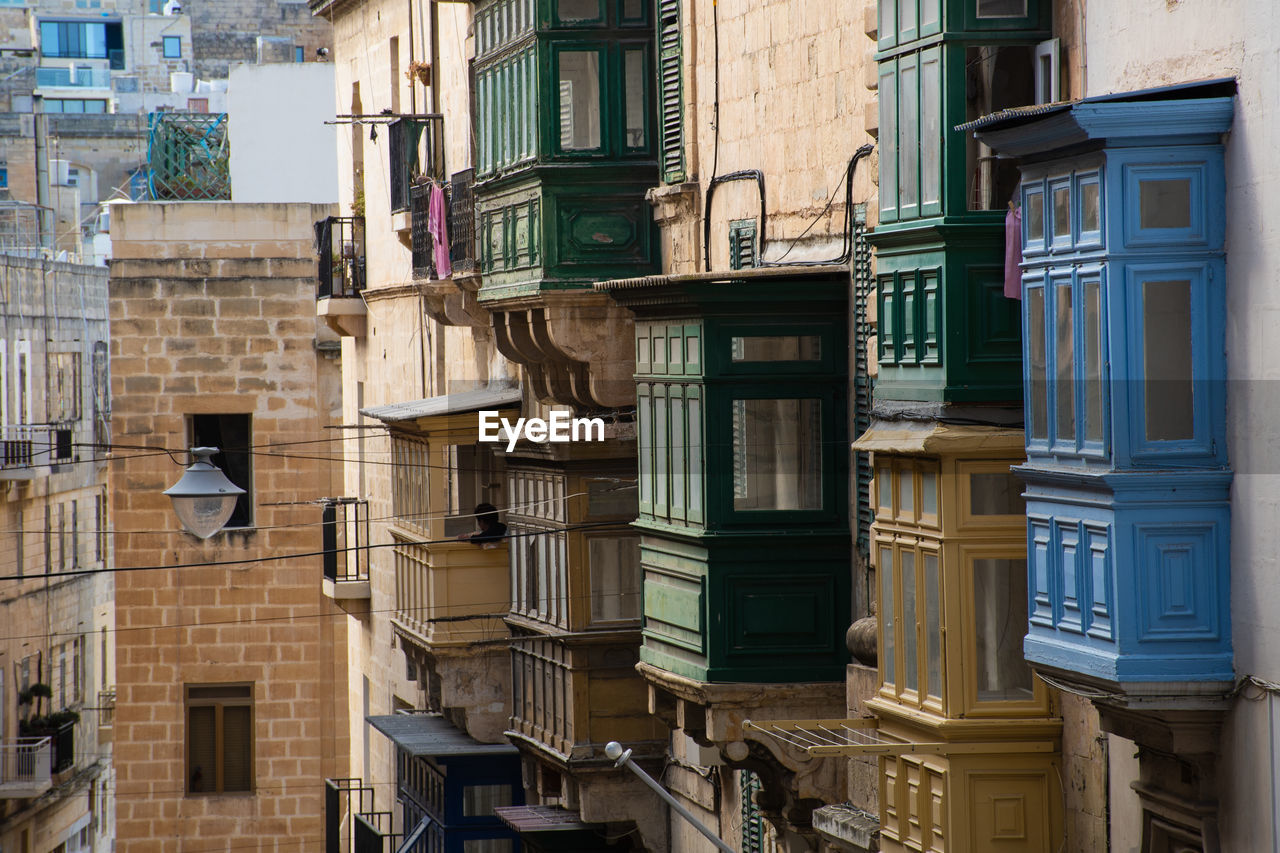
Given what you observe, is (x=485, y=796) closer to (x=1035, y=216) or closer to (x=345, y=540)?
(x=345, y=540)

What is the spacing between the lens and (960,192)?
38.1 feet

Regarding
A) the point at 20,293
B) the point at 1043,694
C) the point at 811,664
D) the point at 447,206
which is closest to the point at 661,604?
the point at 811,664

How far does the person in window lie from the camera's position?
21203 millimetres

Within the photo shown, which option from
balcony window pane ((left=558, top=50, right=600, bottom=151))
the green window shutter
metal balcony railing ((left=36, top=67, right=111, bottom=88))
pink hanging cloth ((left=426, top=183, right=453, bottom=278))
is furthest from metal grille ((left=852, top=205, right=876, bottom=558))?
metal balcony railing ((left=36, top=67, right=111, bottom=88))

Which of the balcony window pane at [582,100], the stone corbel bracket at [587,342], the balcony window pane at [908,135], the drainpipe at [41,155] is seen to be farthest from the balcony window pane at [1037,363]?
the drainpipe at [41,155]

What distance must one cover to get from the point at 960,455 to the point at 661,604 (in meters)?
4.36

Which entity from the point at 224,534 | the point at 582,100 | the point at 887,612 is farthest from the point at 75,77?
the point at 887,612

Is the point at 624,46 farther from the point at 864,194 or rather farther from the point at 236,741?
the point at 236,741

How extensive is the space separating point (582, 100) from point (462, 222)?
3437 mm

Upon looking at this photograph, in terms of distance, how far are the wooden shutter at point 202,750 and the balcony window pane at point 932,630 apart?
19.9 m

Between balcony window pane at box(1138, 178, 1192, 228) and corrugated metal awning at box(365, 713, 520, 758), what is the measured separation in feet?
43.8

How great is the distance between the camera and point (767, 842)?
51.2ft

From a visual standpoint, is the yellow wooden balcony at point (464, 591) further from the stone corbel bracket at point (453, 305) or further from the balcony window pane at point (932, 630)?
the balcony window pane at point (932, 630)

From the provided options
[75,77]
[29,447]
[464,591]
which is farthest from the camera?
[75,77]
